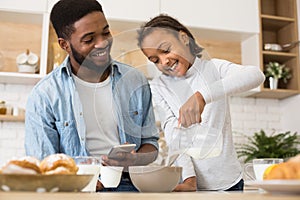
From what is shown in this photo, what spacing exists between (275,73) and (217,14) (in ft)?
2.36

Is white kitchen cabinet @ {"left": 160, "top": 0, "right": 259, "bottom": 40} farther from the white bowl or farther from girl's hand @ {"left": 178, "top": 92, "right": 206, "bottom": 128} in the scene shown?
the white bowl

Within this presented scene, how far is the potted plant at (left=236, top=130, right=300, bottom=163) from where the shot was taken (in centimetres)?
335

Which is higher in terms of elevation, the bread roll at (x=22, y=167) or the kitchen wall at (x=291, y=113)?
the kitchen wall at (x=291, y=113)

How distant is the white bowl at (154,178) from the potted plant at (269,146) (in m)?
2.53

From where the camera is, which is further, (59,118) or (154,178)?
(59,118)

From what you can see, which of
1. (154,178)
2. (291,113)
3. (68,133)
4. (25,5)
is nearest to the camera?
(154,178)

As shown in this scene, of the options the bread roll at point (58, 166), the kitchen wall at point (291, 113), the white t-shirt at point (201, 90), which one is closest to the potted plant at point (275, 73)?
the kitchen wall at point (291, 113)

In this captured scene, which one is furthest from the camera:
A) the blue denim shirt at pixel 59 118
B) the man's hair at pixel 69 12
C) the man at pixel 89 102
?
the man's hair at pixel 69 12

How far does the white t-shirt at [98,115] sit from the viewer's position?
123 cm

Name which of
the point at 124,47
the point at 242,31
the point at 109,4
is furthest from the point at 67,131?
the point at 242,31

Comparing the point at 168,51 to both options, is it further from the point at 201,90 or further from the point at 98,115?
the point at 98,115

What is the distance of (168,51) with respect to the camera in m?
1.05

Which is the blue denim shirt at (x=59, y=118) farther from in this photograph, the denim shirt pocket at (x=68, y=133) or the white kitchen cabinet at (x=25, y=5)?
the white kitchen cabinet at (x=25, y=5)

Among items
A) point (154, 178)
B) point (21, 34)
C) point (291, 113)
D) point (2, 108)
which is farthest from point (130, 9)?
point (154, 178)
